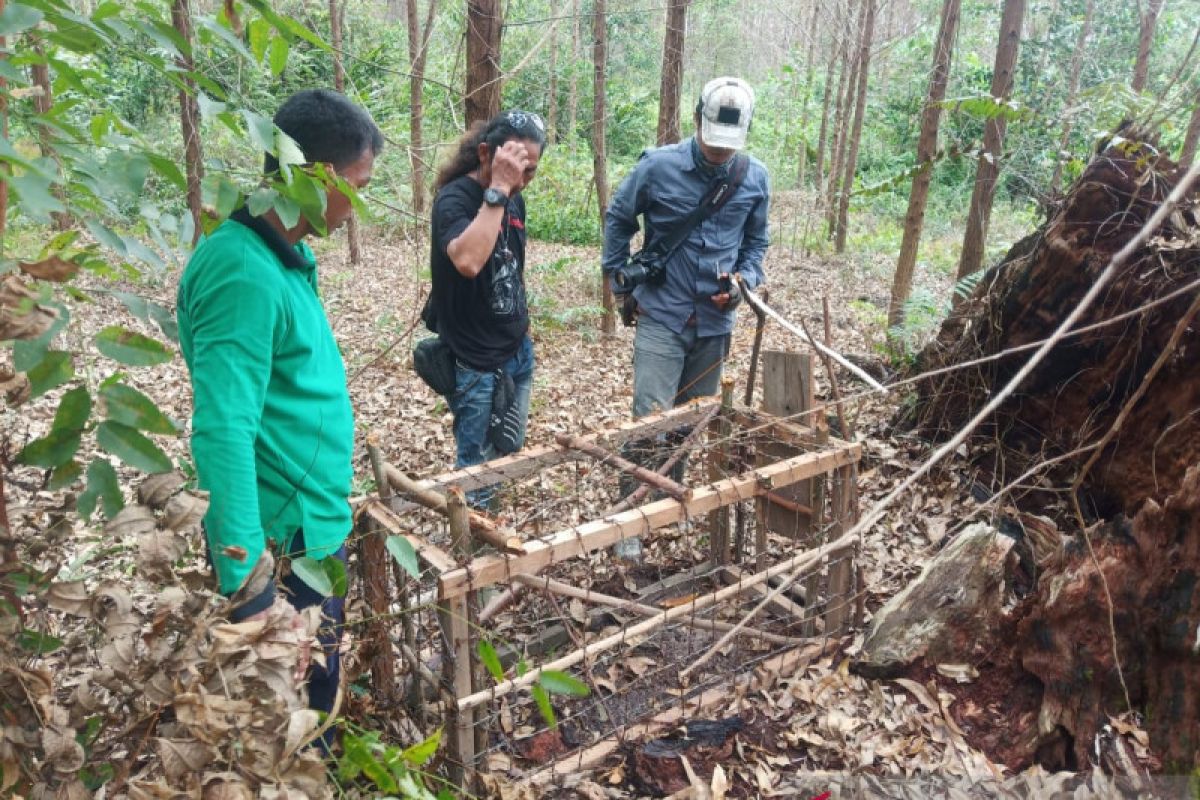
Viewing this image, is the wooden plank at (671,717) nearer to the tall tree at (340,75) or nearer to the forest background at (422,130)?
the forest background at (422,130)

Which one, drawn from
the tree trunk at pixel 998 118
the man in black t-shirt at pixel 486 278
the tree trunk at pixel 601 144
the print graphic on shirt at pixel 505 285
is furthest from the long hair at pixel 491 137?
the tree trunk at pixel 601 144

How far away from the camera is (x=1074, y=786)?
2611 mm

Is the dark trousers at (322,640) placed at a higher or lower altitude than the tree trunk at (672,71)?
lower

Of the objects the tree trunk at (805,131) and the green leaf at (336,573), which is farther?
the tree trunk at (805,131)

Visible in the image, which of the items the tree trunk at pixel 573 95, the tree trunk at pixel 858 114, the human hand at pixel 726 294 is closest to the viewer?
the human hand at pixel 726 294

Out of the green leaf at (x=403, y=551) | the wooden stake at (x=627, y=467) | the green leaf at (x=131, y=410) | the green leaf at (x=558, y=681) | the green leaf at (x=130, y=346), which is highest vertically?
the green leaf at (x=130, y=346)

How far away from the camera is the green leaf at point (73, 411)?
1263mm

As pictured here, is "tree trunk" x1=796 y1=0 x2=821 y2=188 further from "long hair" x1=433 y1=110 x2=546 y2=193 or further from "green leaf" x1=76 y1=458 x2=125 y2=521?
"green leaf" x1=76 y1=458 x2=125 y2=521

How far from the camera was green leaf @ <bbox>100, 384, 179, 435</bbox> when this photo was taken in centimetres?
127

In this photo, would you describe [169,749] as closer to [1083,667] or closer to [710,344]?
[1083,667]

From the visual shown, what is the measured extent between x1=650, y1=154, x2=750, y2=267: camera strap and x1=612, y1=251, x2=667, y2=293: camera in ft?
0.17

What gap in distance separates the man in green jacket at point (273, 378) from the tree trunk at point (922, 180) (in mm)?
5064

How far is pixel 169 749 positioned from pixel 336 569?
1.78 feet

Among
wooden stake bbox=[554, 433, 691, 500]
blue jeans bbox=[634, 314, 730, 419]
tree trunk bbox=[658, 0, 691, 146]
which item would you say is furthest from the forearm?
tree trunk bbox=[658, 0, 691, 146]
